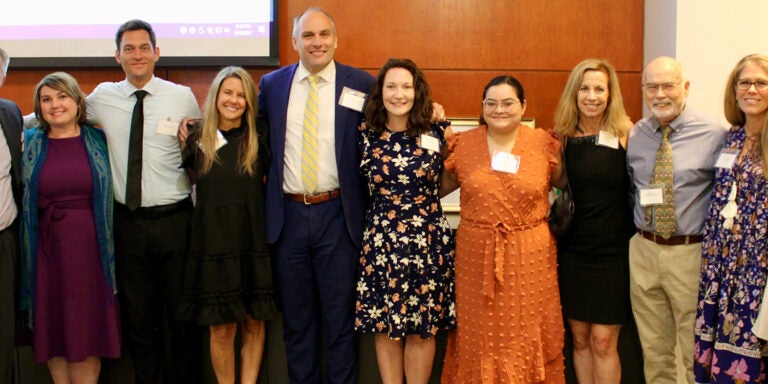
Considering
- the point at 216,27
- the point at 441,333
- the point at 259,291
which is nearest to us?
the point at 259,291

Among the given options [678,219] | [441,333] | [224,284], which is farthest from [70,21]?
[678,219]

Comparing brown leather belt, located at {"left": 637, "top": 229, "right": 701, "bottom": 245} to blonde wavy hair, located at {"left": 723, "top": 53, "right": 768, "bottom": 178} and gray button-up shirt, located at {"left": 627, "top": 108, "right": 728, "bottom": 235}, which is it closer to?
gray button-up shirt, located at {"left": 627, "top": 108, "right": 728, "bottom": 235}

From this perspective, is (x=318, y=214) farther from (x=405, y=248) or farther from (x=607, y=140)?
(x=607, y=140)

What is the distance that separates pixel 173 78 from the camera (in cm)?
414

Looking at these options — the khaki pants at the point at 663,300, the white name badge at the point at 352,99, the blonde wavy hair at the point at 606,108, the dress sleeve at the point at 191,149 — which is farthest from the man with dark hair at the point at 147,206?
the khaki pants at the point at 663,300

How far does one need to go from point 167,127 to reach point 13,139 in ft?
2.15

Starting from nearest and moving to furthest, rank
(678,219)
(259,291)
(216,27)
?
1. (678,219)
2. (259,291)
3. (216,27)

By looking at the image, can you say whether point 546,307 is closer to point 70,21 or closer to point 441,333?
point 441,333

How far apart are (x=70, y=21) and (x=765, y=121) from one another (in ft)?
13.3

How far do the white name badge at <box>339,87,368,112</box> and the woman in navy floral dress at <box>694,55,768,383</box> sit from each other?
1.54 metres

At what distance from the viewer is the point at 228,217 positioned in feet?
8.81

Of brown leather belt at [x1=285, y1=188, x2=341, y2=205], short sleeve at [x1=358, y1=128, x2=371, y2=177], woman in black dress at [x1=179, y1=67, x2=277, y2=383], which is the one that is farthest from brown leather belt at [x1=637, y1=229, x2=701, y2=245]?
woman in black dress at [x1=179, y1=67, x2=277, y2=383]

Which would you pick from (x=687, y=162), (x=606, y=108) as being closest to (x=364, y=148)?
(x=606, y=108)

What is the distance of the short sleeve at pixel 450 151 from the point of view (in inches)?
105
